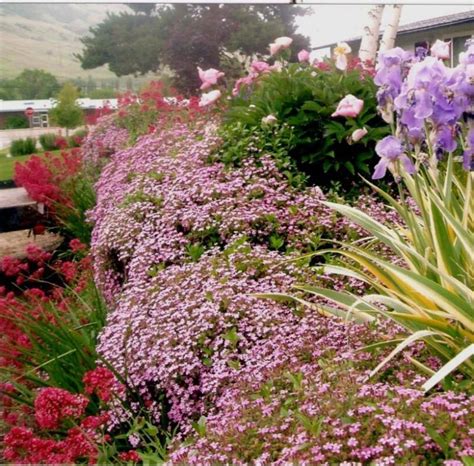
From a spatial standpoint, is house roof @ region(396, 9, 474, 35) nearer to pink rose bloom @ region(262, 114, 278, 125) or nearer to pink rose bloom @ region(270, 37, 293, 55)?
pink rose bloom @ region(270, 37, 293, 55)

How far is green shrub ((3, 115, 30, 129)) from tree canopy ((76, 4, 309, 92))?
0.40 metres

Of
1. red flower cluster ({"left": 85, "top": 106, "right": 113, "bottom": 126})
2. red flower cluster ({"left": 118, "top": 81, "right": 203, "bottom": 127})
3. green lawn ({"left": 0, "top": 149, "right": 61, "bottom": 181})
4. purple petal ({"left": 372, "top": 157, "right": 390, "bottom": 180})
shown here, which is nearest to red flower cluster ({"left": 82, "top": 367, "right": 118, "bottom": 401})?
purple petal ({"left": 372, "top": 157, "right": 390, "bottom": 180})

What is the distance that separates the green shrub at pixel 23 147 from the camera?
3357 millimetres

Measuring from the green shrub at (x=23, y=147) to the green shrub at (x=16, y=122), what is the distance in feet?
0.23

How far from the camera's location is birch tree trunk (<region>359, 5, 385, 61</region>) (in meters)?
4.18

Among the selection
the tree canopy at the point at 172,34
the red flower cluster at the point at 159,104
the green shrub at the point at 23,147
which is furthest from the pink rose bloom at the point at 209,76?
the green shrub at the point at 23,147

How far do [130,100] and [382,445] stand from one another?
282 centimetres

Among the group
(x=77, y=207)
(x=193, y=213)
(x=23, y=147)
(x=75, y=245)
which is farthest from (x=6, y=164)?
(x=77, y=207)

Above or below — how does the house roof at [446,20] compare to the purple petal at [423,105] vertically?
above

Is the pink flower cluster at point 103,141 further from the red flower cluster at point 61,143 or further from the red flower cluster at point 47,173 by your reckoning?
the red flower cluster at point 61,143

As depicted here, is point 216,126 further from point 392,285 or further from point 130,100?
point 392,285

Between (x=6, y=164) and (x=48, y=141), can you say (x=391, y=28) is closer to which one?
(x=48, y=141)

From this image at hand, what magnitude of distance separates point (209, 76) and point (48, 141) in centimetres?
90

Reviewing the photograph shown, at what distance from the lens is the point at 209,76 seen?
12.1 feet
